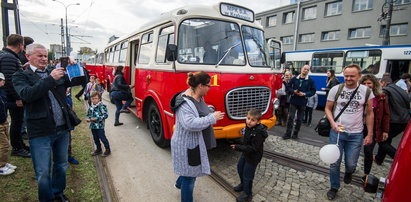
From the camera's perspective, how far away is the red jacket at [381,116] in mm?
3213

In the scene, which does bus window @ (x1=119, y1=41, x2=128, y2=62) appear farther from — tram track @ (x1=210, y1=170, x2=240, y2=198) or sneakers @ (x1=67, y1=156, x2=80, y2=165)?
tram track @ (x1=210, y1=170, x2=240, y2=198)

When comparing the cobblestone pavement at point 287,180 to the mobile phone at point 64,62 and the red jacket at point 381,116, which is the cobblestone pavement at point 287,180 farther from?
the mobile phone at point 64,62

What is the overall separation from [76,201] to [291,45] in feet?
98.9

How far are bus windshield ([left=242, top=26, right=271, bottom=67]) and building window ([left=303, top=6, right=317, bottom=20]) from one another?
2593cm

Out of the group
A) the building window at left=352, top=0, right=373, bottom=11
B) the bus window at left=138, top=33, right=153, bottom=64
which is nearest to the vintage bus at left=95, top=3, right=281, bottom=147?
the bus window at left=138, top=33, right=153, bottom=64

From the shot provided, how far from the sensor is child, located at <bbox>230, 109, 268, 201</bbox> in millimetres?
2693

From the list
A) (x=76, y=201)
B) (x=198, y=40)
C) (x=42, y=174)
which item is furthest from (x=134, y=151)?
(x=198, y=40)

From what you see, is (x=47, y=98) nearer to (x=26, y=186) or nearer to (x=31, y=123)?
(x=31, y=123)

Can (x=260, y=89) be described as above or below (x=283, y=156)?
above

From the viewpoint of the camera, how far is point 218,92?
3.68 meters

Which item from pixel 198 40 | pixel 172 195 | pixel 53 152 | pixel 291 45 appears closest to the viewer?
pixel 53 152

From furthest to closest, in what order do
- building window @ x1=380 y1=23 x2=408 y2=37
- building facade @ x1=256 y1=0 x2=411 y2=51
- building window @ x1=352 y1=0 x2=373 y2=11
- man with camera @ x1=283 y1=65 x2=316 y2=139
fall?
building window @ x1=352 y1=0 x2=373 y2=11, building facade @ x1=256 y1=0 x2=411 y2=51, building window @ x1=380 y1=23 x2=408 y2=37, man with camera @ x1=283 y1=65 x2=316 y2=139

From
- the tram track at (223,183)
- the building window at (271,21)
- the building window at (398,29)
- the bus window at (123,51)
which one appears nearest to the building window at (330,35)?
the building window at (398,29)

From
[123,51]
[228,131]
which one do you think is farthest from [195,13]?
[123,51]
